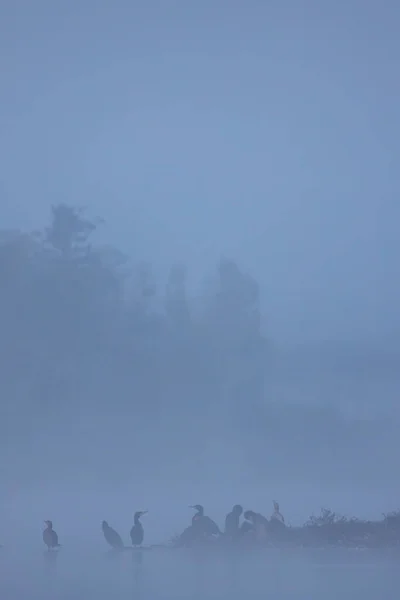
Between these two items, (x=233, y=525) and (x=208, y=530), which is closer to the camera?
(x=208, y=530)

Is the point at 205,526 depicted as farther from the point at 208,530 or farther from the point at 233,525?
the point at 233,525

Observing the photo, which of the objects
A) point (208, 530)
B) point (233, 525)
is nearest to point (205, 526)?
point (208, 530)

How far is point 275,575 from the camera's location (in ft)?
23.1

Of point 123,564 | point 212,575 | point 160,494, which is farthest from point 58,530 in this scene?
point 212,575

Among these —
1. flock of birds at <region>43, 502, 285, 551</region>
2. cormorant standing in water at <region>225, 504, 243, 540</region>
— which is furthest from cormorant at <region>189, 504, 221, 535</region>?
cormorant standing in water at <region>225, 504, 243, 540</region>

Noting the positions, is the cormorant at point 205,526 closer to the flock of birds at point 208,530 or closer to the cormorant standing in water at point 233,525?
the flock of birds at point 208,530

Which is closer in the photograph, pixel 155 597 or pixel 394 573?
pixel 155 597

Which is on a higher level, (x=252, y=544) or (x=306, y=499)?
(x=306, y=499)

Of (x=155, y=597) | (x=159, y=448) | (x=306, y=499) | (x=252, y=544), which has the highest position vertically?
(x=159, y=448)

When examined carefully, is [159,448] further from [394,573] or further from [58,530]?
[394,573]

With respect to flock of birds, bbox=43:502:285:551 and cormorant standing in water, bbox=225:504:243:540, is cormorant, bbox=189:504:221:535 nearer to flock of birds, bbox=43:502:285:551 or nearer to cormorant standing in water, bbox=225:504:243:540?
flock of birds, bbox=43:502:285:551

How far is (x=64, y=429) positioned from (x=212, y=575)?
22.5 feet

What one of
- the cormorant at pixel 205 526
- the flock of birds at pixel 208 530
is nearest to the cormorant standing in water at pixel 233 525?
the flock of birds at pixel 208 530

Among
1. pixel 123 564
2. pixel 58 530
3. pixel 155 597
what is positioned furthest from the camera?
pixel 58 530
